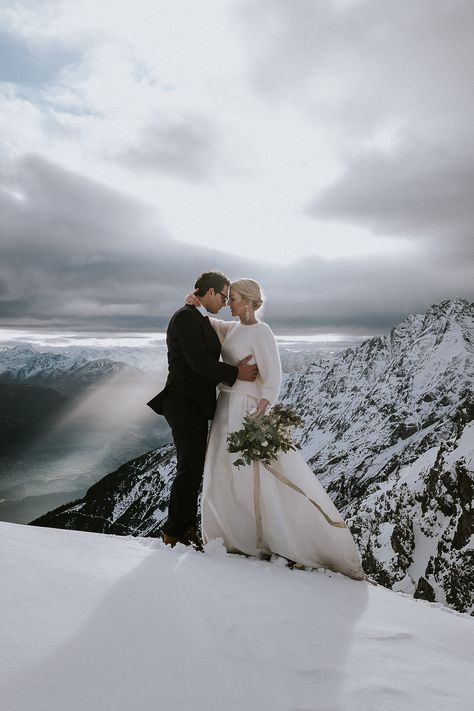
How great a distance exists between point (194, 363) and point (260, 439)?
4.49 feet

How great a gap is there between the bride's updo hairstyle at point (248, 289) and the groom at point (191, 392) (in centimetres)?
14

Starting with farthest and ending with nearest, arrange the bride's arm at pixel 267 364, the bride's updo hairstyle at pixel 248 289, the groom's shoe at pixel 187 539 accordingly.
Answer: the bride's updo hairstyle at pixel 248 289, the bride's arm at pixel 267 364, the groom's shoe at pixel 187 539

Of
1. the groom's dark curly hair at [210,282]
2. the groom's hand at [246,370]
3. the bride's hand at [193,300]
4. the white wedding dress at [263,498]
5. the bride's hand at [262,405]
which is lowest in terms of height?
the white wedding dress at [263,498]

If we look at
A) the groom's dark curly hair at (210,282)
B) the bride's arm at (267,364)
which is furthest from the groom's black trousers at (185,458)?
the groom's dark curly hair at (210,282)

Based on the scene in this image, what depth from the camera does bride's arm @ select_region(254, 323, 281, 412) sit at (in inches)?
268

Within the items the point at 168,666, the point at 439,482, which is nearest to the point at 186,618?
the point at 168,666

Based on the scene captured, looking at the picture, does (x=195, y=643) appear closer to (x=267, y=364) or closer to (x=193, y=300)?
(x=267, y=364)

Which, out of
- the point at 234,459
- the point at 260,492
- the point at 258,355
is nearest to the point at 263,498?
the point at 260,492

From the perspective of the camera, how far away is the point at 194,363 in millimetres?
6445

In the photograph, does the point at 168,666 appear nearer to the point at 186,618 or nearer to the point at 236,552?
the point at 186,618

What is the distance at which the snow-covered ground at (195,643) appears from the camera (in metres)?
2.29

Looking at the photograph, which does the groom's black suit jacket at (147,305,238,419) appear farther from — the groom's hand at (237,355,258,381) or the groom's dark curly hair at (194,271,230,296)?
the groom's dark curly hair at (194,271,230,296)

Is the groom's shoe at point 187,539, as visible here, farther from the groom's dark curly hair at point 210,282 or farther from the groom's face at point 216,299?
the groom's dark curly hair at point 210,282

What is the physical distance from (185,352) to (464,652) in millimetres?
4478
